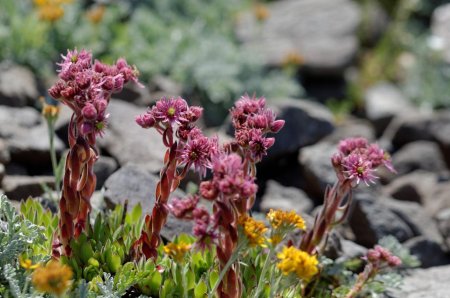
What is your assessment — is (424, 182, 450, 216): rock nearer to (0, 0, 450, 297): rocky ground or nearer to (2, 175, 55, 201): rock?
(0, 0, 450, 297): rocky ground

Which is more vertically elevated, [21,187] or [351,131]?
[351,131]

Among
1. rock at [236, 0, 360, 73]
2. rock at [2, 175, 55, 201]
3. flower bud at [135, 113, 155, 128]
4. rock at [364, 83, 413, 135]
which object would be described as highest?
rock at [236, 0, 360, 73]

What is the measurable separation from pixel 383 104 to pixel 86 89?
24.2 feet

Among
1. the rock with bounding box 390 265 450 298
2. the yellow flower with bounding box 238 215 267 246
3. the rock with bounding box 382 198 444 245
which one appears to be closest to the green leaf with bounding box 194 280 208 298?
the yellow flower with bounding box 238 215 267 246

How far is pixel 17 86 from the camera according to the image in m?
7.26

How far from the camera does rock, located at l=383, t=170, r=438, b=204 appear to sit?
7.33 metres

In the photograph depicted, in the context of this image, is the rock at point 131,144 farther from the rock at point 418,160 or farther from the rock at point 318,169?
the rock at point 418,160

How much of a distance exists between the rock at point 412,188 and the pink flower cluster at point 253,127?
3799 mm

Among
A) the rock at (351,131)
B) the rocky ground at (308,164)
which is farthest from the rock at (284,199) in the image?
the rock at (351,131)

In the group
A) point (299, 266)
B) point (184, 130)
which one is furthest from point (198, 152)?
point (299, 266)

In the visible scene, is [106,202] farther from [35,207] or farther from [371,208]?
[371,208]

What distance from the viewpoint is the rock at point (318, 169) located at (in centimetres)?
642

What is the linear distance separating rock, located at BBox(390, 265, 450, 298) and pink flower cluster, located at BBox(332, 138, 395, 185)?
3.00 ft

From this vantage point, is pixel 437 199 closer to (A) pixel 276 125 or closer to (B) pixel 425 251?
(B) pixel 425 251
